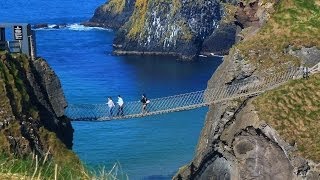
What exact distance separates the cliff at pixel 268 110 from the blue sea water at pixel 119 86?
5.16 metres

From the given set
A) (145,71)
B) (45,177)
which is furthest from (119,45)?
(45,177)

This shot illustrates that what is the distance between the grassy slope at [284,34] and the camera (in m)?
26.8

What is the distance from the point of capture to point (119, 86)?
5991cm

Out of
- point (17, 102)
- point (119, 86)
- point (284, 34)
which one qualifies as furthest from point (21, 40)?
point (119, 86)

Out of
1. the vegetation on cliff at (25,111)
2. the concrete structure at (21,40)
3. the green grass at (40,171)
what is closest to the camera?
the green grass at (40,171)

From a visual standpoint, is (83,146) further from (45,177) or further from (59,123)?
(45,177)

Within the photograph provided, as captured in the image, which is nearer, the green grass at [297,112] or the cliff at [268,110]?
the green grass at [297,112]

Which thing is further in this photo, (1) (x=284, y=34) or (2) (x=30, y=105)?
(1) (x=284, y=34)

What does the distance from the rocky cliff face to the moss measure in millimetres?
73924

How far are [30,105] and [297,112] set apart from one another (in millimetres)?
10200

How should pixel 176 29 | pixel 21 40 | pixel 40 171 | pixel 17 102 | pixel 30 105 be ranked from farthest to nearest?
pixel 176 29
pixel 21 40
pixel 30 105
pixel 17 102
pixel 40 171

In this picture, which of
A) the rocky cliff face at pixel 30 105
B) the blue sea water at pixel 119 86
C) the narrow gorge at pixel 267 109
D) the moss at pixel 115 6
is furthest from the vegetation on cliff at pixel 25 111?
the moss at pixel 115 6

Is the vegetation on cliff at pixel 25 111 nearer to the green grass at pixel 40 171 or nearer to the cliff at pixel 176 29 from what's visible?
the green grass at pixel 40 171

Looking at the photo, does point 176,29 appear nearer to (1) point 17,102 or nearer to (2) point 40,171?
(1) point 17,102
